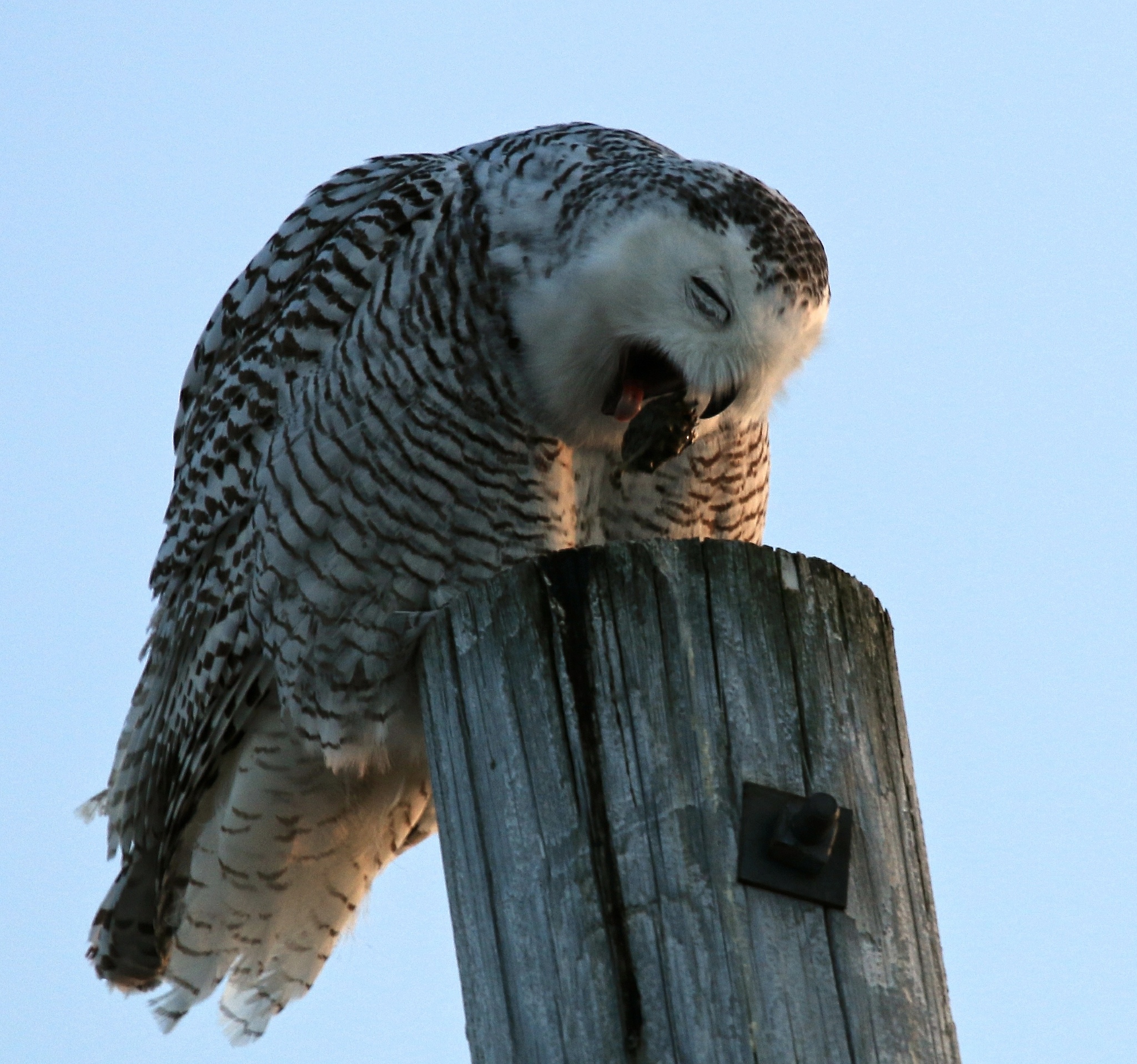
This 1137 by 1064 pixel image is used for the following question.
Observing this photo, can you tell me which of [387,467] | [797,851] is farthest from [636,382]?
[797,851]

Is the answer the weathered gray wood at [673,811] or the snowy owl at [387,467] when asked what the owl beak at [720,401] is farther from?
the weathered gray wood at [673,811]

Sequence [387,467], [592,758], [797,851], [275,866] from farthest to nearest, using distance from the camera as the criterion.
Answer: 1. [275,866]
2. [387,467]
3. [592,758]
4. [797,851]

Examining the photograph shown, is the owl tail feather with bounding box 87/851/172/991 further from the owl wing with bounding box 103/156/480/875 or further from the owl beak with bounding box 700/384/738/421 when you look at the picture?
the owl beak with bounding box 700/384/738/421

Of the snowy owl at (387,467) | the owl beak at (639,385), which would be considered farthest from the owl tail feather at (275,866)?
the owl beak at (639,385)

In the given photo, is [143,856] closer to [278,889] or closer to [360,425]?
[278,889]

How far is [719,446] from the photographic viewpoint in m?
3.85

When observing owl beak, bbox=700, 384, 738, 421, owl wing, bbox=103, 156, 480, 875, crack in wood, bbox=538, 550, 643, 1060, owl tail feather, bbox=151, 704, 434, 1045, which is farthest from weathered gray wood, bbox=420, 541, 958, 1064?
owl tail feather, bbox=151, 704, 434, 1045

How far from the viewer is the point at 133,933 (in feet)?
14.0

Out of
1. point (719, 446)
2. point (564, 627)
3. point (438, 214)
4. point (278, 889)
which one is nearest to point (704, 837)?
point (564, 627)

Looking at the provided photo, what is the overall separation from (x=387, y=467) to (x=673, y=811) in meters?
1.71

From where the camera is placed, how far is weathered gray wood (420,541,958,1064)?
1958 millimetres

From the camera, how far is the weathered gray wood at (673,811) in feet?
6.42

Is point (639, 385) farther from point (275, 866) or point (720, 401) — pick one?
point (275, 866)

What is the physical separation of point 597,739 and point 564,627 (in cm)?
19
